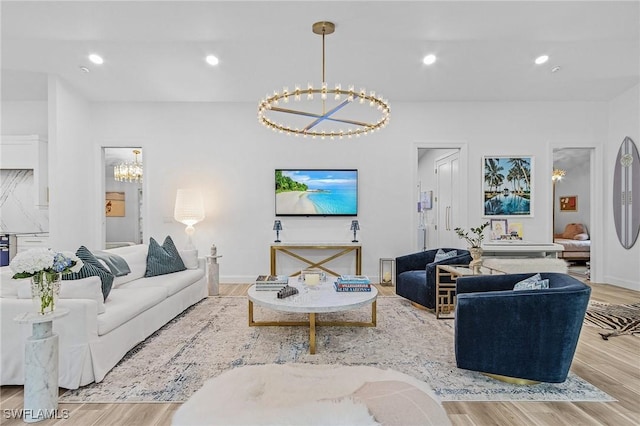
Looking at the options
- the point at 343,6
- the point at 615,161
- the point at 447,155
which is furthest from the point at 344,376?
the point at 615,161

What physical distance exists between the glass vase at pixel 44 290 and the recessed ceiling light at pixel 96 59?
3636 mm

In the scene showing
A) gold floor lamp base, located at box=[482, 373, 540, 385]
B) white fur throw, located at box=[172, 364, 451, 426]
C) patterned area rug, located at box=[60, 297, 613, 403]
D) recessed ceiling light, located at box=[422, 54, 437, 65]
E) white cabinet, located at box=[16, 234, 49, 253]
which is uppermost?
recessed ceiling light, located at box=[422, 54, 437, 65]

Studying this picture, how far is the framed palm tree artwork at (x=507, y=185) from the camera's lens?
18.1ft

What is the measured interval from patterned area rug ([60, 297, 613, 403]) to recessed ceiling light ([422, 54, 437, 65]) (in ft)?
10.4

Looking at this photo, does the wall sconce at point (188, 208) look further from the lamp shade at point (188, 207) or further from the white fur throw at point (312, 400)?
the white fur throw at point (312, 400)

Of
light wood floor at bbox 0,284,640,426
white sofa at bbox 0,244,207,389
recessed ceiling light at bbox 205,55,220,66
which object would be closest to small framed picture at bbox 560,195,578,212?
light wood floor at bbox 0,284,640,426

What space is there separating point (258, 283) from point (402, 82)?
355 cm

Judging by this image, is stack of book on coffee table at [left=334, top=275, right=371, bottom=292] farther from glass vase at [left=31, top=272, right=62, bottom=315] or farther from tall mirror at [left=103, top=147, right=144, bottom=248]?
tall mirror at [left=103, top=147, right=144, bottom=248]

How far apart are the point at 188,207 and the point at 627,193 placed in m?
6.80

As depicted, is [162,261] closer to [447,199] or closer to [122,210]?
[447,199]

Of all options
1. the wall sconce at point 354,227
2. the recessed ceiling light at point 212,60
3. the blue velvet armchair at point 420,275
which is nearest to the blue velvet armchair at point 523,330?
the blue velvet armchair at point 420,275

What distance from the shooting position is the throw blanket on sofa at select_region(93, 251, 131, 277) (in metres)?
3.28

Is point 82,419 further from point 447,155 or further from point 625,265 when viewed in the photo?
point 625,265

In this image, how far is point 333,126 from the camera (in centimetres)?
551
